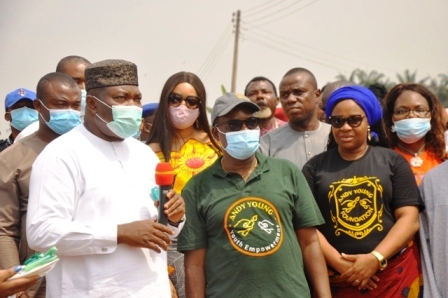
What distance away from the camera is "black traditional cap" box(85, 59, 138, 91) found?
4891 mm

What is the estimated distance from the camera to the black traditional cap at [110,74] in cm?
489

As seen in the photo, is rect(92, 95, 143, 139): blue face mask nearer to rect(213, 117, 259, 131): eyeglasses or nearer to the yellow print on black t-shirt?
rect(213, 117, 259, 131): eyeglasses

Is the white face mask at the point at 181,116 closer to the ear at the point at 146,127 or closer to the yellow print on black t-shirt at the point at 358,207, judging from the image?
the ear at the point at 146,127

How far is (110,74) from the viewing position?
16.1 feet

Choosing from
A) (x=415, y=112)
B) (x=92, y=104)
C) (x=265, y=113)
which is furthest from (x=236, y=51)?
(x=92, y=104)

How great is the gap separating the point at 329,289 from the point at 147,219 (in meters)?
1.45

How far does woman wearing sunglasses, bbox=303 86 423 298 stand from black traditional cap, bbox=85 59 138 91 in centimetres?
171

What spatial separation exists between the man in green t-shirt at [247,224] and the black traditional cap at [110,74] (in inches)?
32.3

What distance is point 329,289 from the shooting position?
17.4 feet

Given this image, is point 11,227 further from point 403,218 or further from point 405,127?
point 405,127

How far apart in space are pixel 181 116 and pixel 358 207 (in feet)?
5.57

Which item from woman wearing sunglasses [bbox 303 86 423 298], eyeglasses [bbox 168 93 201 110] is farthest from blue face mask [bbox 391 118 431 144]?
eyeglasses [bbox 168 93 201 110]

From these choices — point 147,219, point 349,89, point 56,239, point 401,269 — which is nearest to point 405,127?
point 349,89

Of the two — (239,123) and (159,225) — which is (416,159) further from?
(159,225)
